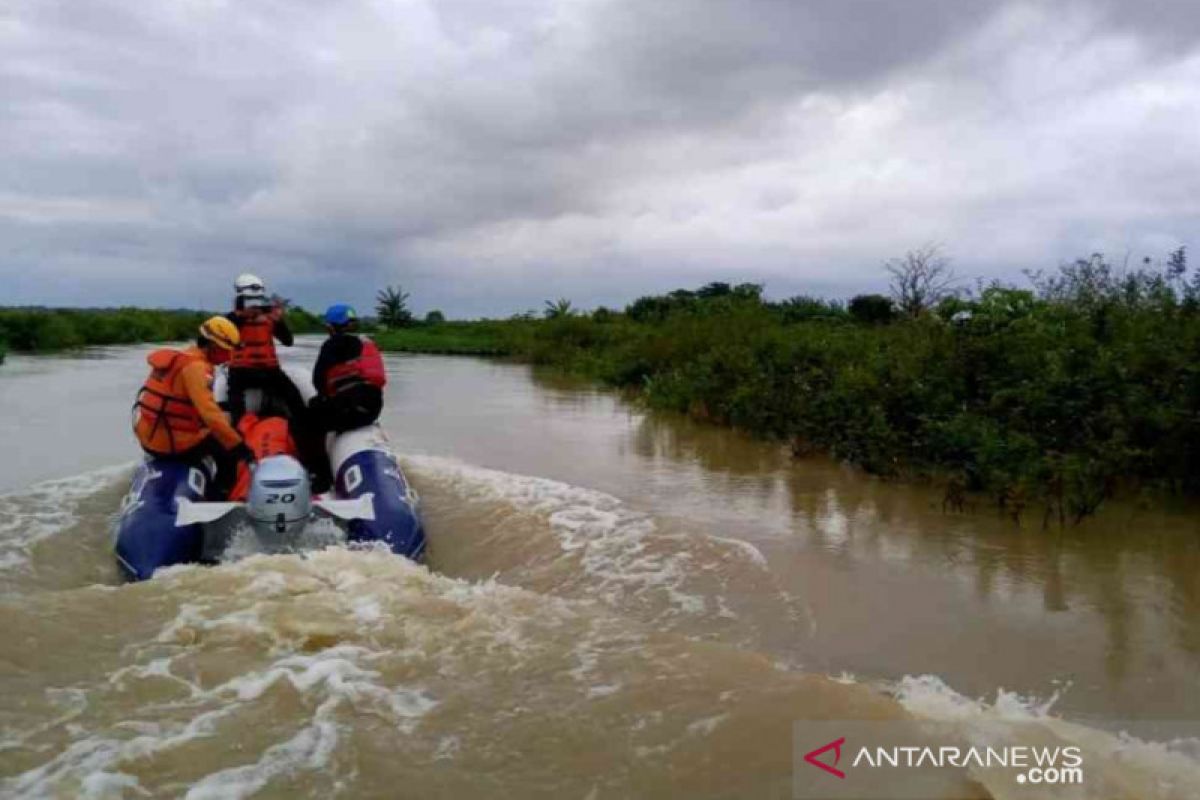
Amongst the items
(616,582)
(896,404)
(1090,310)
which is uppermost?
(1090,310)

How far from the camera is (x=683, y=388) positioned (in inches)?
525

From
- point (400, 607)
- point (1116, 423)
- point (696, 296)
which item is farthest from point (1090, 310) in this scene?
point (696, 296)

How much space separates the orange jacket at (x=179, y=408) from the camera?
5.85 m

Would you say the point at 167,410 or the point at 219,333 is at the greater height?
the point at 219,333

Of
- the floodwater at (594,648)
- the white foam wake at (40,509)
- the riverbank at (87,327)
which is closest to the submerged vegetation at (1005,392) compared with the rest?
the floodwater at (594,648)

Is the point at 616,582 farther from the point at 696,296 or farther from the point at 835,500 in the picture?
the point at 696,296

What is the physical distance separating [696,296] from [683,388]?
1670cm

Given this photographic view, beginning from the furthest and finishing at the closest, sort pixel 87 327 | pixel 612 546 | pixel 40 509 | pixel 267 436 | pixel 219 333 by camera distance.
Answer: pixel 87 327 → pixel 40 509 → pixel 267 436 → pixel 612 546 → pixel 219 333

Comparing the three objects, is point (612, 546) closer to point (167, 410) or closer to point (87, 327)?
point (167, 410)

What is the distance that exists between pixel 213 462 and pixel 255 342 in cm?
132

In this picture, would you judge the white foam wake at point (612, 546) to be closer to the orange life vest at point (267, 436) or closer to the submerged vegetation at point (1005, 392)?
the orange life vest at point (267, 436)

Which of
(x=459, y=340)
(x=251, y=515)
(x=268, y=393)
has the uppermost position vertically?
(x=268, y=393)

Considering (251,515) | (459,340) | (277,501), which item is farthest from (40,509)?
(459,340)

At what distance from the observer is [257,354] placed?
7.35 metres
